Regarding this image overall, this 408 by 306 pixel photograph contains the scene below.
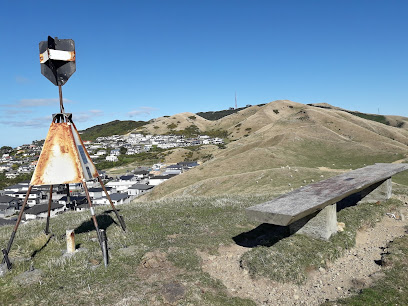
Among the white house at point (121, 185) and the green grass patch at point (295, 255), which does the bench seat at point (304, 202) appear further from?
the white house at point (121, 185)

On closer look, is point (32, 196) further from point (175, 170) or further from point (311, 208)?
point (311, 208)

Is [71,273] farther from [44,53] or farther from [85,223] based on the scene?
[44,53]

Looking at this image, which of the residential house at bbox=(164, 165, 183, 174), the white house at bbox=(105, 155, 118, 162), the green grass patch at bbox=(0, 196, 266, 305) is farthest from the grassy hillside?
the white house at bbox=(105, 155, 118, 162)

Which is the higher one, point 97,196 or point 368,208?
point 368,208

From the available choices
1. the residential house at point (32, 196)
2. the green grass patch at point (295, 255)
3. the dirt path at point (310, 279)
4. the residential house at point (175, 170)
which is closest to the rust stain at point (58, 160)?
the dirt path at point (310, 279)

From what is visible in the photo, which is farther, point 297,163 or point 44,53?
point 297,163

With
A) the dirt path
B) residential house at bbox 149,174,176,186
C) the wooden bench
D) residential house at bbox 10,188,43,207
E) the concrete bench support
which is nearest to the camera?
the dirt path

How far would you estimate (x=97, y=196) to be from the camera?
65750 mm

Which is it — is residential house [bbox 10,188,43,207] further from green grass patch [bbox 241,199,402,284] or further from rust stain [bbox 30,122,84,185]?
green grass patch [bbox 241,199,402,284]

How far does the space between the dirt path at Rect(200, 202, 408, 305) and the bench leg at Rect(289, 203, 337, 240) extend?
96 cm

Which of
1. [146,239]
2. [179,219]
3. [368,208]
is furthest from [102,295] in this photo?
[368,208]

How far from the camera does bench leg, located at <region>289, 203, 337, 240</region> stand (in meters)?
9.76

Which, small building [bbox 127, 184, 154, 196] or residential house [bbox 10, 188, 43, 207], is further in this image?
residential house [bbox 10, 188, 43, 207]

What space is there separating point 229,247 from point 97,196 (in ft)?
204
